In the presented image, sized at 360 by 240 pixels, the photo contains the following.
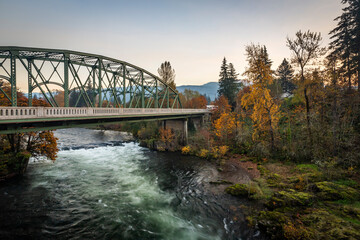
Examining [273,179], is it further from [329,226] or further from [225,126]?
[225,126]

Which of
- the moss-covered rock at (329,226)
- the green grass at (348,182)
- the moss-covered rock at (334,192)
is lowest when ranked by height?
the moss-covered rock at (329,226)

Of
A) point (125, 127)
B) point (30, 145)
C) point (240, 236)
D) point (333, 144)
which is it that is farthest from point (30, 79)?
point (125, 127)

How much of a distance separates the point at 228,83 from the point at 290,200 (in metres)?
37.6

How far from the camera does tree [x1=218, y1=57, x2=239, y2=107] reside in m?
42.0

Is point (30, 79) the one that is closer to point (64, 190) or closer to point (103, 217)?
point (64, 190)

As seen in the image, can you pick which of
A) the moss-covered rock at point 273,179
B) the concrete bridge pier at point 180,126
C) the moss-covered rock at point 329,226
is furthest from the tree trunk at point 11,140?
the moss-covered rock at point 273,179

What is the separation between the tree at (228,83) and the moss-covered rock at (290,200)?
33419 mm

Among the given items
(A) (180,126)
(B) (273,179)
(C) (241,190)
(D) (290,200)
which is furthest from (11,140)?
(B) (273,179)

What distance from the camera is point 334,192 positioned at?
9.08m

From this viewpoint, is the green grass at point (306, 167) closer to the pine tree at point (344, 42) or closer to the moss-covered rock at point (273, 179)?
the moss-covered rock at point (273, 179)

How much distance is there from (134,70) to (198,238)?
2540cm

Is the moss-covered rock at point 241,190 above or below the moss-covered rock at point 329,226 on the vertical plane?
below

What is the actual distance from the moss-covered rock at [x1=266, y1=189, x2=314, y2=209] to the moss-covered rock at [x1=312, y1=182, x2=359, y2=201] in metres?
0.75

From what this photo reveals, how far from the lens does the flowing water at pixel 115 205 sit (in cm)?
824
